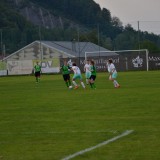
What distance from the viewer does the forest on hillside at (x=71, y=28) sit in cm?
9375

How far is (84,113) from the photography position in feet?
59.6

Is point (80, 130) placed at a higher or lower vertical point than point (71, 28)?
lower

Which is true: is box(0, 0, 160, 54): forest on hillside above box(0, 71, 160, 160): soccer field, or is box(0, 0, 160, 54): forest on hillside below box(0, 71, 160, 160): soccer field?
above

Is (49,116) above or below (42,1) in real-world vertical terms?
below

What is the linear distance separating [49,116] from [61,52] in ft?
258

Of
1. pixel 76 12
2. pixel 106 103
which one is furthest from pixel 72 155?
pixel 76 12

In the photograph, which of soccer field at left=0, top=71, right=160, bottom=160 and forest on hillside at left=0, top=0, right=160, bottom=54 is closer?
soccer field at left=0, top=71, right=160, bottom=160

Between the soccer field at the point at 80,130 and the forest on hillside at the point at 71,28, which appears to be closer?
the soccer field at the point at 80,130

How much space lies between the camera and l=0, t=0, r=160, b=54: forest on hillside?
93750 mm

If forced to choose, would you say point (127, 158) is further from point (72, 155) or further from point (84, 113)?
point (84, 113)

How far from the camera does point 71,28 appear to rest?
5399 inches

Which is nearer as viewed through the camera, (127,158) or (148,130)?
(127,158)

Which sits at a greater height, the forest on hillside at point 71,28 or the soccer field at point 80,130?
the forest on hillside at point 71,28

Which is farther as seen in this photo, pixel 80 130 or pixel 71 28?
pixel 71 28
